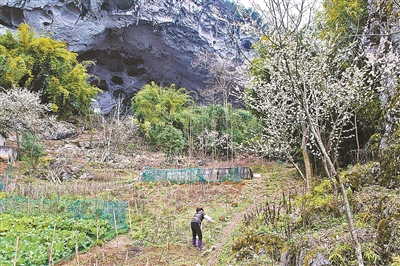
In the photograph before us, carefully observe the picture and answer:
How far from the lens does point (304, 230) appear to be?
14.4ft

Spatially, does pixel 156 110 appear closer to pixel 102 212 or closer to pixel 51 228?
pixel 102 212

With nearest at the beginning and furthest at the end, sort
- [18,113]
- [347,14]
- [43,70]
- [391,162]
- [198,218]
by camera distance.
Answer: [391,162] → [198,218] → [347,14] → [18,113] → [43,70]

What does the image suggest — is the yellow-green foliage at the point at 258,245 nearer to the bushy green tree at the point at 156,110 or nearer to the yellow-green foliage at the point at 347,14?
the yellow-green foliage at the point at 347,14

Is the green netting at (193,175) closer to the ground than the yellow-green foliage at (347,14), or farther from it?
closer to the ground

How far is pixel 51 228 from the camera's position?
21.1ft

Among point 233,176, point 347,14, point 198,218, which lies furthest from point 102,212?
point 347,14

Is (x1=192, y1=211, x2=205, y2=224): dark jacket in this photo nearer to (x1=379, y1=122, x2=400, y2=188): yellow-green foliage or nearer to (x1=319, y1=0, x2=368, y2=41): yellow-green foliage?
(x1=379, y1=122, x2=400, y2=188): yellow-green foliage

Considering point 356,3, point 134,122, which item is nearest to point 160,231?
point 356,3

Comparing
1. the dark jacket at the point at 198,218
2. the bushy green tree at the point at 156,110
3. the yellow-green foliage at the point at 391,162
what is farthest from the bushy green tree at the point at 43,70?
the yellow-green foliage at the point at 391,162

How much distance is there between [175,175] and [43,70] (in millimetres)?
13162

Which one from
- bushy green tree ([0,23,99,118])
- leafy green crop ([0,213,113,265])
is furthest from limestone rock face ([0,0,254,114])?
leafy green crop ([0,213,113,265])

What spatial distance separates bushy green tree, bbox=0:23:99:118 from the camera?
17250 mm

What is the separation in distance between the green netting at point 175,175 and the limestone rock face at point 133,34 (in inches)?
402

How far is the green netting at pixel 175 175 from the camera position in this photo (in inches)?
466
